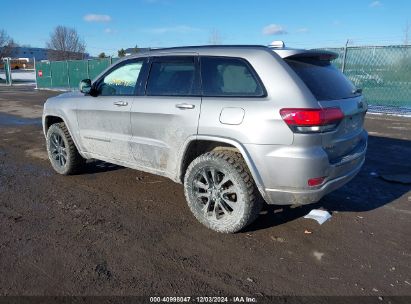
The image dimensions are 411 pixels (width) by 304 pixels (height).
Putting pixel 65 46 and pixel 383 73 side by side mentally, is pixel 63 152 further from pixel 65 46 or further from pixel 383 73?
pixel 65 46

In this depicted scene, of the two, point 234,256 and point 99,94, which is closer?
point 234,256

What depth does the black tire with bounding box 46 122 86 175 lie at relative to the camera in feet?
18.1

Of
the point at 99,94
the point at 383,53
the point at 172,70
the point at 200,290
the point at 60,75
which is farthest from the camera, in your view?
the point at 60,75

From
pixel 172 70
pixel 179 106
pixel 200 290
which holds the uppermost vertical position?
pixel 172 70

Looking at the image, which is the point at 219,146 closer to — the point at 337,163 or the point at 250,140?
the point at 250,140

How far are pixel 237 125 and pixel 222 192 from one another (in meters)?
0.73

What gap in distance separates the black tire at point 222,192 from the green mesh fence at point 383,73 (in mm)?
10541

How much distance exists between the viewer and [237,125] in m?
3.49

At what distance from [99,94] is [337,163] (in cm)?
319

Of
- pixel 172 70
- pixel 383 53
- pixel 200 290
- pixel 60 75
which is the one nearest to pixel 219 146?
pixel 172 70

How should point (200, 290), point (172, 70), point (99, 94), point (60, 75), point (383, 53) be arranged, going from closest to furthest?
point (200, 290), point (172, 70), point (99, 94), point (383, 53), point (60, 75)

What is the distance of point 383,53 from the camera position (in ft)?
42.4

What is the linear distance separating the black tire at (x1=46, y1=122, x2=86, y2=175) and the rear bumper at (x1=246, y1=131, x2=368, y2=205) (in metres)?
3.18

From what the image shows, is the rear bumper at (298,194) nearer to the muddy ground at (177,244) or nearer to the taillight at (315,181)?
the taillight at (315,181)
